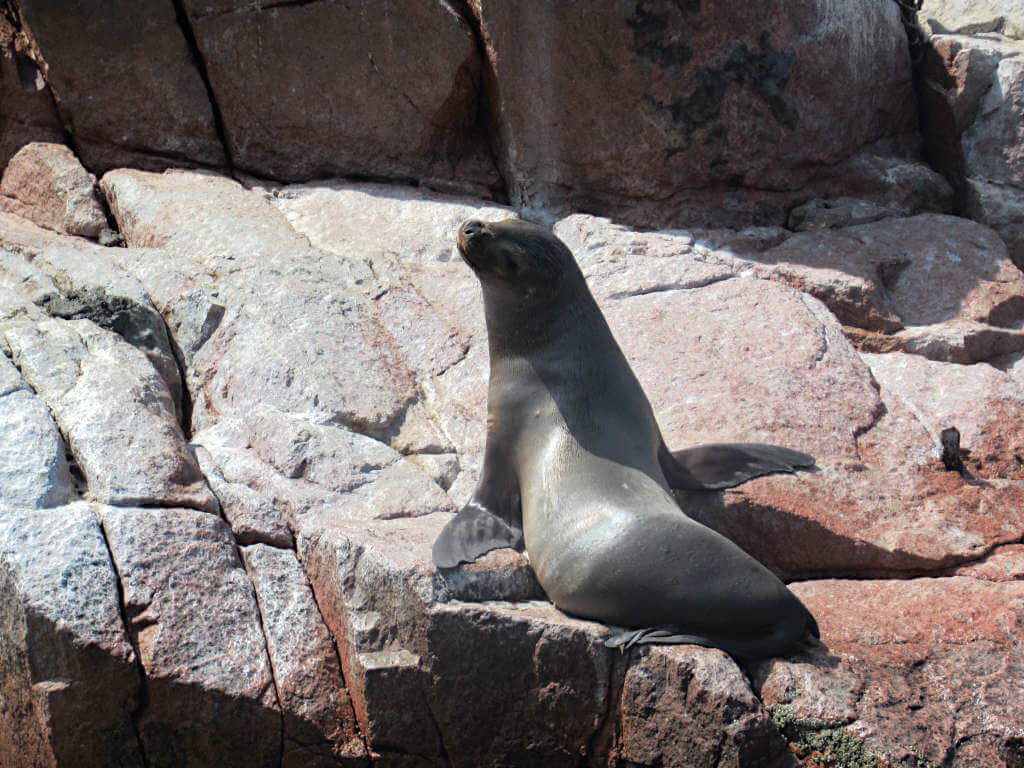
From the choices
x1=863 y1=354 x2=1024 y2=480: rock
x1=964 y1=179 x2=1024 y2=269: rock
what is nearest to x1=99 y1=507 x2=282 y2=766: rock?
x1=863 y1=354 x2=1024 y2=480: rock

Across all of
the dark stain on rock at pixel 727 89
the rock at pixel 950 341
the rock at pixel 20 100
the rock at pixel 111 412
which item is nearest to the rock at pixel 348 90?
the rock at pixel 20 100

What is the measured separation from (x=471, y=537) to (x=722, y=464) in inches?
45.5

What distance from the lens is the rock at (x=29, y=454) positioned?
139 inches

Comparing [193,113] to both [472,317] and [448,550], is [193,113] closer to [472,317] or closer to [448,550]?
[472,317]

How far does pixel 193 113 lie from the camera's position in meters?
7.08

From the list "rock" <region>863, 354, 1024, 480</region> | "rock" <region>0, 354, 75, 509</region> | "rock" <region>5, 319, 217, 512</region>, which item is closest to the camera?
"rock" <region>0, 354, 75, 509</region>

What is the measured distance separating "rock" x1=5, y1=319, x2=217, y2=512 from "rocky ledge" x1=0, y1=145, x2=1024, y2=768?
2 cm

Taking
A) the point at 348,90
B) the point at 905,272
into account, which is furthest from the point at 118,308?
the point at 905,272

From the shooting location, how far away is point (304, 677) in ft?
10.9

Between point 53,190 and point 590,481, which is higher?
point 53,190

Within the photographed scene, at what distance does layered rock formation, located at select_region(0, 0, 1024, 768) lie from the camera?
3.12m

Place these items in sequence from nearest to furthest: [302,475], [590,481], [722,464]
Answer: [590,481] → [722,464] → [302,475]

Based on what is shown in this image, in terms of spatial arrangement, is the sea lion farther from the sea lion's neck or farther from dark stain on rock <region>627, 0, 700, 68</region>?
dark stain on rock <region>627, 0, 700, 68</region>

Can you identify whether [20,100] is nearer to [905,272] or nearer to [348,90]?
[348,90]
